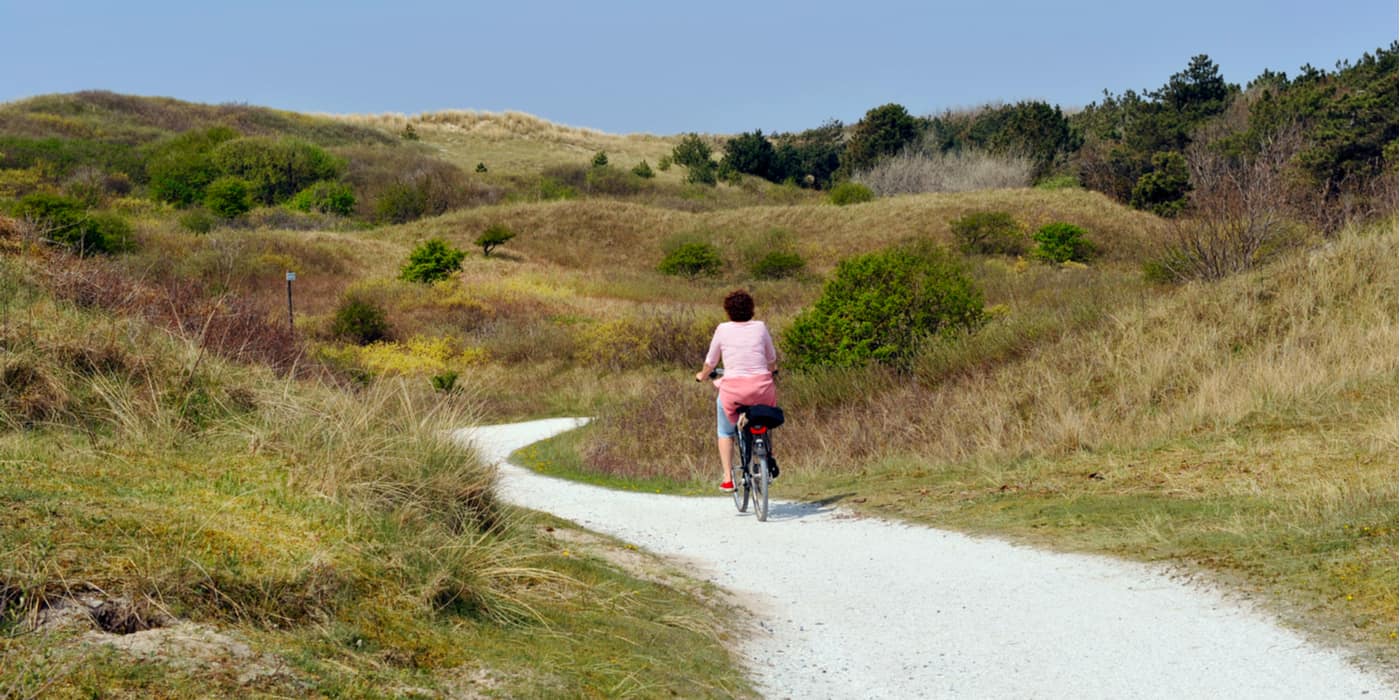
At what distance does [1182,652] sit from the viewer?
19.7 ft

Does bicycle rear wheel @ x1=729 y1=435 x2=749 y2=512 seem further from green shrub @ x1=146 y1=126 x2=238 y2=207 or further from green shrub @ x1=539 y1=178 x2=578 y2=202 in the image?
green shrub @ x1=539 y1=178 x2=578 y2=202

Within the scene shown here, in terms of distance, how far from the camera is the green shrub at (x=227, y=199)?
67.8 metres

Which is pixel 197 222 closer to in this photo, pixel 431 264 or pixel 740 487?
pixel 431 264

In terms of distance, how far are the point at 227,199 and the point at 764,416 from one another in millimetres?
64789

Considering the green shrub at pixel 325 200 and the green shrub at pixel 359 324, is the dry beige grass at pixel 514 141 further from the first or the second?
the green shrub at pixel 359 324

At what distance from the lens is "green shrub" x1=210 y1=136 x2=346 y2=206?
76750mm

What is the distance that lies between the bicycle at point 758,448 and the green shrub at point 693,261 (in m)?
49.1

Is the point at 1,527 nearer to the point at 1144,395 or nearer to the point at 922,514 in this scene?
the point at 922,514

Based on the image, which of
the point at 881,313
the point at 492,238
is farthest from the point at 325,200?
the point at 881,313

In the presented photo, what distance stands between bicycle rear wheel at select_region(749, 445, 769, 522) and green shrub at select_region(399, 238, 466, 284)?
41.7 meters

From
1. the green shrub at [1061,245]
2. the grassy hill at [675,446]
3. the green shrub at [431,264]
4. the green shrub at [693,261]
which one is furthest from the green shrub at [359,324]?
the green shrub at [1061,245]

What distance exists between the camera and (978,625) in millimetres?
6836

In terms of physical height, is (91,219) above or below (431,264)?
above


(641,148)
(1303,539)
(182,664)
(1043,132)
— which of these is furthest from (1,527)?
(641,148)
